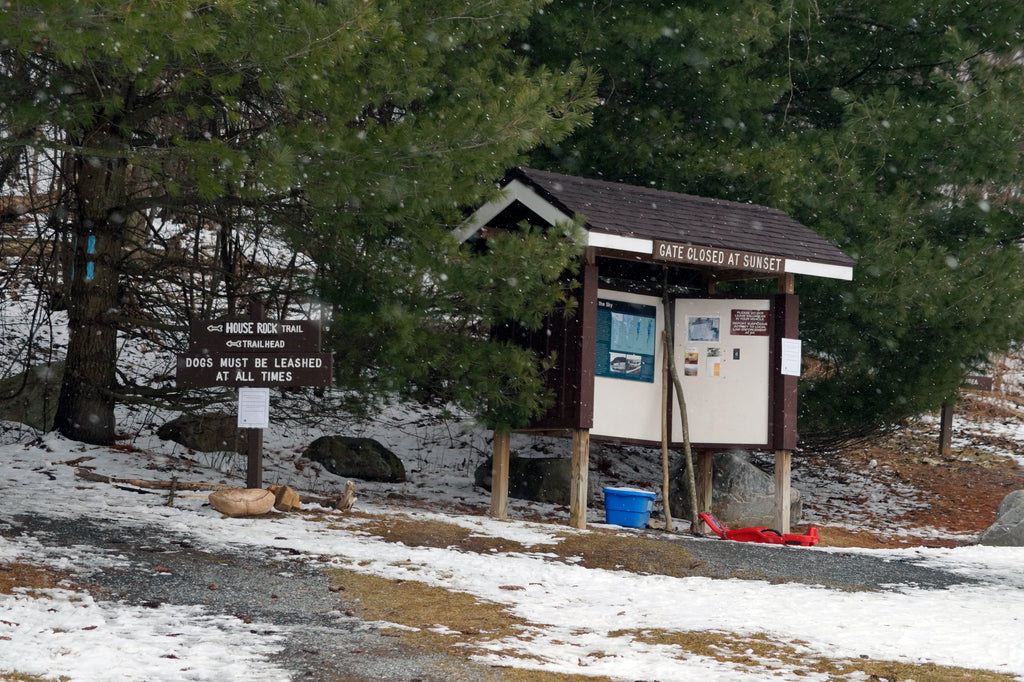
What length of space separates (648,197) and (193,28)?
5.77m

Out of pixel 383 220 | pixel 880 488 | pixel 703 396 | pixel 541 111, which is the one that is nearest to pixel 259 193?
pixel 383 220

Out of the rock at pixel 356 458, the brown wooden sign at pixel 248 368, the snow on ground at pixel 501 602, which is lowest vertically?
the snow on ground at pixel 501 602

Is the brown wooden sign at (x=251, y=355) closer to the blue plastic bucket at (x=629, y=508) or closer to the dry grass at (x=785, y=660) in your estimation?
the blue plastic bucket at (x=629, y=508)

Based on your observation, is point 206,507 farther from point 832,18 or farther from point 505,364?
point 832,18

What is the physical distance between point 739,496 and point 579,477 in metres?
3.53

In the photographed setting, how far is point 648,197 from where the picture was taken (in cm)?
1190

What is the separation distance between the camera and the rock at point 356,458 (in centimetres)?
1403

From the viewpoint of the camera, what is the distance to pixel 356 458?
1413 centimetres

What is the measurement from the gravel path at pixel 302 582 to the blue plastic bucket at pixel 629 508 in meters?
1.49

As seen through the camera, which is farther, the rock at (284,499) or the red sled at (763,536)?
the red sled at (763,536)

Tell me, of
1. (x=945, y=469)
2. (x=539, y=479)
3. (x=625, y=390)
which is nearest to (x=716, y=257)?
(x=625, y=390)

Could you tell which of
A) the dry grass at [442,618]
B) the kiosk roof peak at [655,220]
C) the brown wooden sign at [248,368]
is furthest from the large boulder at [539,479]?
the dry grass at [442,618]

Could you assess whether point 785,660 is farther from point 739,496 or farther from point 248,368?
point 739,496

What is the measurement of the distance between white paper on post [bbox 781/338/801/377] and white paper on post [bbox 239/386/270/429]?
513cm
